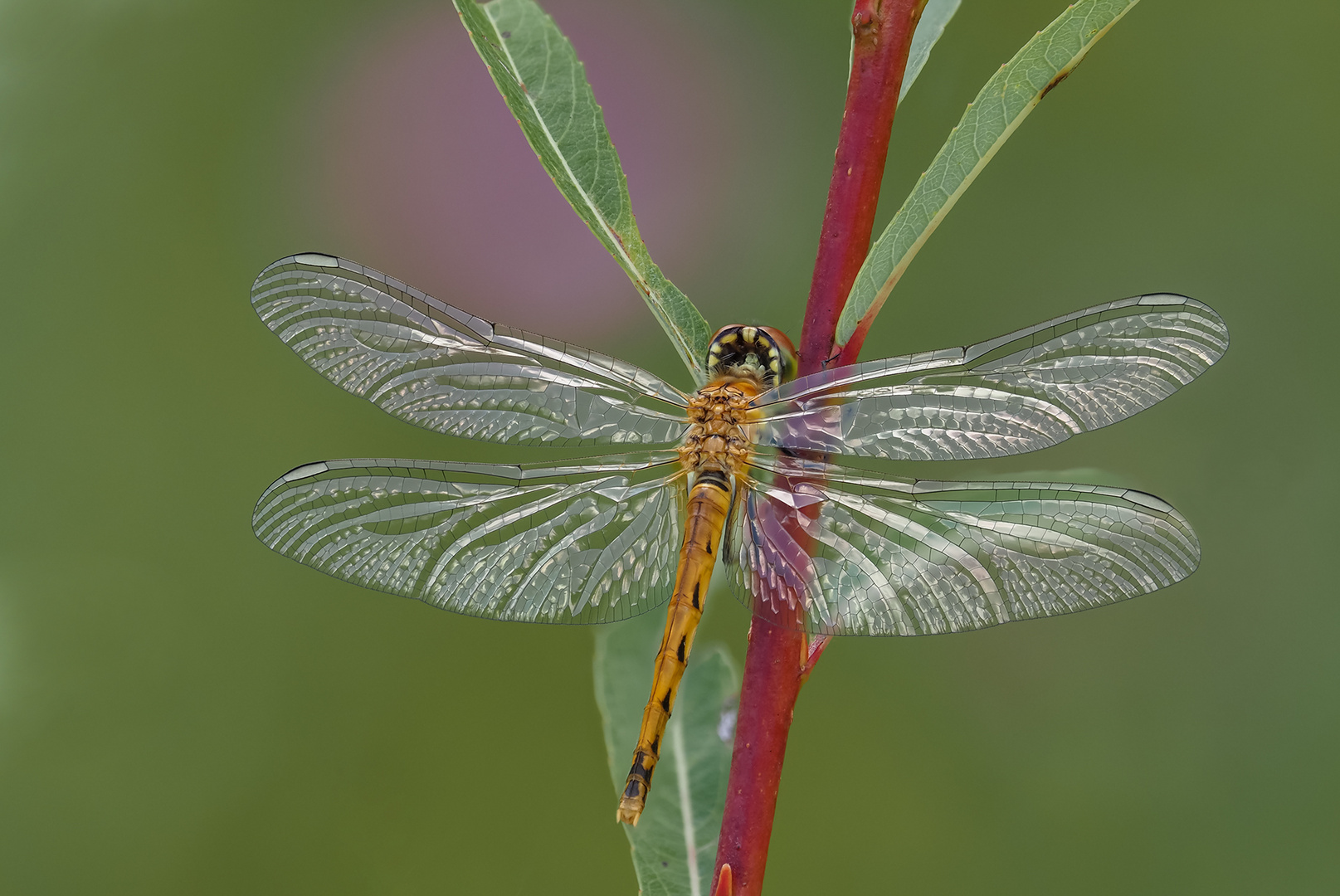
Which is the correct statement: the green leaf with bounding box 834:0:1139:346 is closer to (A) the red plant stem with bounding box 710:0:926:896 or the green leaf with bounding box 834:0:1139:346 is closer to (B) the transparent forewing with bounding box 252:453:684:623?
(A) the red plant stem with bounding box 710:0:926:896

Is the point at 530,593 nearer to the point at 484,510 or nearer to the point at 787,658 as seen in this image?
the point at 484,510

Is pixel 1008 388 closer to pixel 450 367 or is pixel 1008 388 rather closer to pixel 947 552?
pixel 947 552

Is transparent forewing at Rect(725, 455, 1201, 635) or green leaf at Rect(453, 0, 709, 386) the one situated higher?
green leaf at Rect(453, 0, 709, 386)

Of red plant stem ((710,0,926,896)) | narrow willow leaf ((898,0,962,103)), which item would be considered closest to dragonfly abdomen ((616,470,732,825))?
red plant stem ((710,0,926,896))

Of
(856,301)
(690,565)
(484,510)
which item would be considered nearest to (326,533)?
(484,510)

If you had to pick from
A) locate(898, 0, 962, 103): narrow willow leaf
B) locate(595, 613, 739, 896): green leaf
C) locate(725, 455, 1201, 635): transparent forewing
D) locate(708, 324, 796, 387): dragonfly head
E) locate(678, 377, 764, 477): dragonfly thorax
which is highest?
locate(898, 0, 962, 103): narrow willow leaf

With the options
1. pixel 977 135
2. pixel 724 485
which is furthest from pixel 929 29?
pixel 724 485
